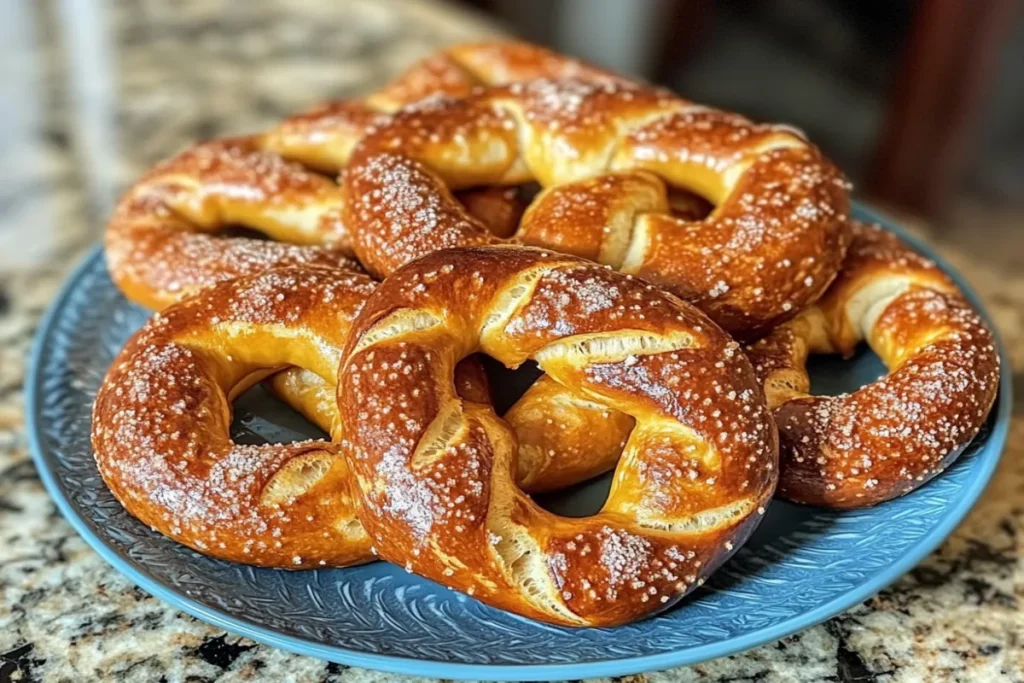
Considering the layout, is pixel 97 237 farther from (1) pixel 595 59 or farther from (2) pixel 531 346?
(1) pixel 595 59

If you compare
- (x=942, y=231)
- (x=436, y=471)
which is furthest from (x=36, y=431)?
(x=942, y=231)

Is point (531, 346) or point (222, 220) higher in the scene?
point (531, 346)

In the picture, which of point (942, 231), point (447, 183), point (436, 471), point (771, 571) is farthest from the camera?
point (942, 231)

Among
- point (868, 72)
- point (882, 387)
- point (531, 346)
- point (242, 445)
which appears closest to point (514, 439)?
point (531, 346)

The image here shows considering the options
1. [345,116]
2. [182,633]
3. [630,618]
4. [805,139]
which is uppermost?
[805,139]

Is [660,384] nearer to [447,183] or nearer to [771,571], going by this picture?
[771,571]

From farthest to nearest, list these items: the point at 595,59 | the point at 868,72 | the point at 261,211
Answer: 1. the point at 595,59
2. the point at 868,72
3. the point at 261,211

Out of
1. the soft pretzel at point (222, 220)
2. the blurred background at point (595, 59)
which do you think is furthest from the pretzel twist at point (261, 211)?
the blurred background at point (595, 59)
